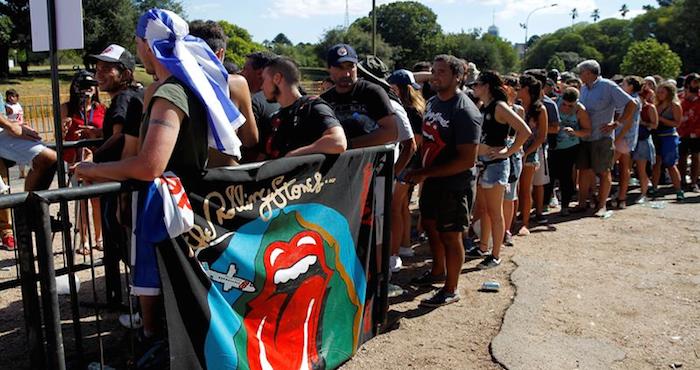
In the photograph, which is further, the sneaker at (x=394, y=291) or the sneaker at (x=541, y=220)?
the sneaker at (x=541, y=220)

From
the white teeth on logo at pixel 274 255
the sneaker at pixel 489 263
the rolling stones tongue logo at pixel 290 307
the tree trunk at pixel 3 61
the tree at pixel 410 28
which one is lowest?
the sneaker at pixel 489 263

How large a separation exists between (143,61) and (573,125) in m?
6.84

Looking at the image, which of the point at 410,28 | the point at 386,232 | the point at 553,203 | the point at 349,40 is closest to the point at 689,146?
the point at 553,203

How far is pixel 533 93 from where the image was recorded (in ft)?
23.6

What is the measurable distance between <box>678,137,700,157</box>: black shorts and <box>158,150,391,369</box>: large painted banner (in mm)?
8424

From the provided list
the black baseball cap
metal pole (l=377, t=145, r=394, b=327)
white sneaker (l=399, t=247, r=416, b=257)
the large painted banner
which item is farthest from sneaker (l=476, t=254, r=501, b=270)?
the black baseball cap

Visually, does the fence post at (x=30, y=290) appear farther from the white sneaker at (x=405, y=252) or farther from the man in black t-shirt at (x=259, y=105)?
the white sneaker at (x=405, y=252)

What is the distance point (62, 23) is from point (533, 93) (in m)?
5.46

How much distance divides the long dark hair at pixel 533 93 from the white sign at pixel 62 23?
17.5 ft

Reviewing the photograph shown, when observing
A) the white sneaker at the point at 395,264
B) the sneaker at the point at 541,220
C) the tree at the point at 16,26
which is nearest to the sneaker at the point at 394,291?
the white sneaker at the point at 395,264

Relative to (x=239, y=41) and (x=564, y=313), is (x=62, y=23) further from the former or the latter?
(x=239, y=41)

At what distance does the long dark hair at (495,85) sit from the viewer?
5.91 m

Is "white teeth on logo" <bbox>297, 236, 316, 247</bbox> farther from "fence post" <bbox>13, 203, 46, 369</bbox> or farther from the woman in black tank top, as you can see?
the woman in black tank top

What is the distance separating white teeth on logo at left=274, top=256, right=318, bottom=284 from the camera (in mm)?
3241
